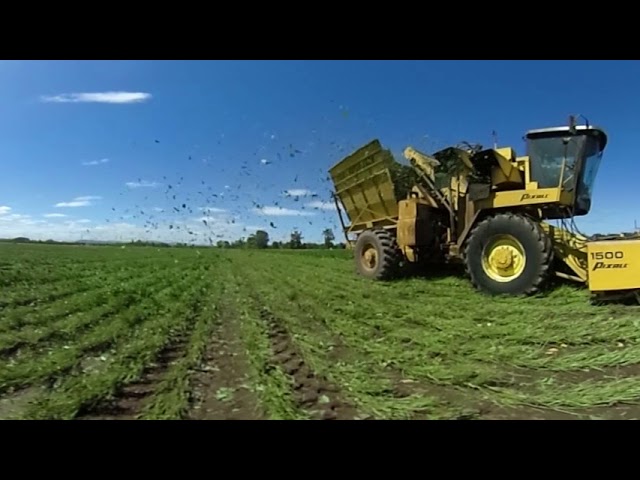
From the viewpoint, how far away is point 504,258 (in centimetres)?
242

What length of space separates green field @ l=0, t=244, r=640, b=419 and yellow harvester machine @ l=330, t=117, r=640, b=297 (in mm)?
194

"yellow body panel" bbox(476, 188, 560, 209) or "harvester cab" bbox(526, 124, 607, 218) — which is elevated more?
"harvester cab" bbox(526, 124, 607, 218)

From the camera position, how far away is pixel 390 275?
2.57 meters

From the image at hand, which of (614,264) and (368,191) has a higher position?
(368,191)

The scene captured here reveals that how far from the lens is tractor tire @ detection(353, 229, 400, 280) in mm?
2486

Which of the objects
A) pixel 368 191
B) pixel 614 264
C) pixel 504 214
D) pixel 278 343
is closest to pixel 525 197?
pixel 504 214

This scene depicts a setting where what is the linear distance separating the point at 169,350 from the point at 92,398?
0.32 m

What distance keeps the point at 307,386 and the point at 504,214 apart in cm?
159

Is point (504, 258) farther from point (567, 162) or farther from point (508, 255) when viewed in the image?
point (567, 162)

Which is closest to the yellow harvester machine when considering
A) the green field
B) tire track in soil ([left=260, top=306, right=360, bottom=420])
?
the green field

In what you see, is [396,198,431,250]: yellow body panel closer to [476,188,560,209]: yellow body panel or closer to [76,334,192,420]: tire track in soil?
[476,188,560,209]: yellow body panel
